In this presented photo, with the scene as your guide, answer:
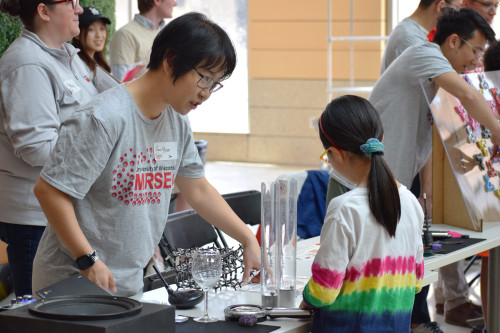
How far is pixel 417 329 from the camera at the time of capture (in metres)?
3.36

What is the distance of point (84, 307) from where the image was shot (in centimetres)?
149

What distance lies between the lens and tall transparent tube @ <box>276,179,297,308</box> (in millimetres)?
1929

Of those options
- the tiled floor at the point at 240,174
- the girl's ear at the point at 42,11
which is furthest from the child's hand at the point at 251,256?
the tiled floor at the point at 240,174

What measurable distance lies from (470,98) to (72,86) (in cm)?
153

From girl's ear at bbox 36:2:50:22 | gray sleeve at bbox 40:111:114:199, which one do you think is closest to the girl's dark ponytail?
gray sleeve at bbox 40:111:114:199

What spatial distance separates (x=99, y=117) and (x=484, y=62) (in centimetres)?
234

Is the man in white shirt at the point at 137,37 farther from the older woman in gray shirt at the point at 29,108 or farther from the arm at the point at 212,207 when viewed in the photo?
the arm at the point at 212,207

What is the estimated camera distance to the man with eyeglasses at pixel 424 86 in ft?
9.68

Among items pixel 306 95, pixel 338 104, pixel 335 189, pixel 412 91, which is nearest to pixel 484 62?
pixel 412 91

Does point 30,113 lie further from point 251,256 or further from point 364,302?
point 364,302

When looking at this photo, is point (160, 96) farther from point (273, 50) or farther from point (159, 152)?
point (273, 50)

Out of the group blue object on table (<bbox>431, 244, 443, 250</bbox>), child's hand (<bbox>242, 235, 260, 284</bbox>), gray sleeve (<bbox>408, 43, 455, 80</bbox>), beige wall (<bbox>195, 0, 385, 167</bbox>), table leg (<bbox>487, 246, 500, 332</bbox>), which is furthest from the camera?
beige wall (<bbox>195, 0, 385, 167</bbox>)

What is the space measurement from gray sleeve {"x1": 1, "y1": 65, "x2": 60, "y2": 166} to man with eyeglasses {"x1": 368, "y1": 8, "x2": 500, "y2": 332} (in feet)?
4.58

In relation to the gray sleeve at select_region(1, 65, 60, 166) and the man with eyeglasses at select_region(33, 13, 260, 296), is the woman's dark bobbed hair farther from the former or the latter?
the gray sleeve at select_region(1, 65, 60, 166)
